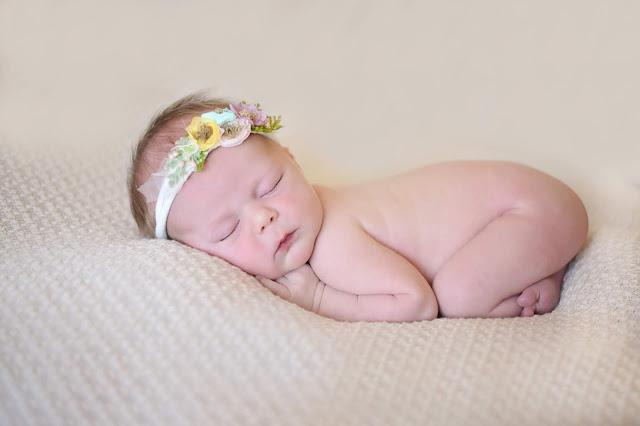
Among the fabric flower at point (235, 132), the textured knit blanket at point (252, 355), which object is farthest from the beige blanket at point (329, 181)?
the fabric flower at point (235, 132)

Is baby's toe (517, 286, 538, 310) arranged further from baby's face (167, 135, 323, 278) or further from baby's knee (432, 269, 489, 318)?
baby's face (167, 135, 323, 278)

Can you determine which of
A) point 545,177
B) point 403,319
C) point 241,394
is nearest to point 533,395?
point 403,319

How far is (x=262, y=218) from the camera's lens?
4.41ft

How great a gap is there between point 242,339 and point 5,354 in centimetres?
42

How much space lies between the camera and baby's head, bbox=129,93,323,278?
4.52 ft

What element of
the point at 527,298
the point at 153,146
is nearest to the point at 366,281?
the point at 527,298

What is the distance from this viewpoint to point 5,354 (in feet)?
3.73

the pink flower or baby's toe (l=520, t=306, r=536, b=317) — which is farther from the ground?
the pink flower

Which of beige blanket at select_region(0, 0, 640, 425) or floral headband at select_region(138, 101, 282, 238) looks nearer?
beige blanket at select_region(0, 0, 640, 425)

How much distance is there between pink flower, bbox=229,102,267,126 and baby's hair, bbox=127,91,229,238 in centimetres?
5

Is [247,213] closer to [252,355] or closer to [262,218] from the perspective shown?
[262,218]

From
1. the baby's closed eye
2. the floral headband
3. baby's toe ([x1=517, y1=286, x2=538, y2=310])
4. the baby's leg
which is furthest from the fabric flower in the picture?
baby's toe ([x1=517, y1=286, x2=538, y2=310])

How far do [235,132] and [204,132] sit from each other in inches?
3.0

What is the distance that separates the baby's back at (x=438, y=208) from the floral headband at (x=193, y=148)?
0.27 m
